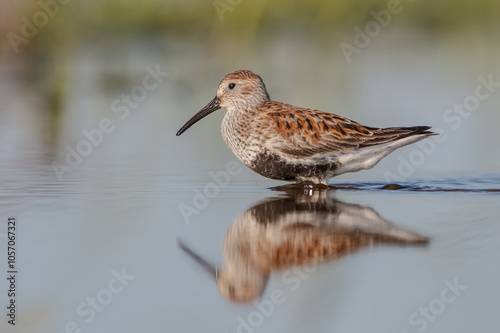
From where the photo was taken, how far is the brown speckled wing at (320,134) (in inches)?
394

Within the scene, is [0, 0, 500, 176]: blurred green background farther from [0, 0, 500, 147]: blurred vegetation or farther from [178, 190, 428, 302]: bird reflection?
[178, 190, 428, 302]: bird reflection

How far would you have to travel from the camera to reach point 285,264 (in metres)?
6.34

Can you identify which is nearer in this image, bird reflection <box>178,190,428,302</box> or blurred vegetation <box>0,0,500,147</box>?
bird reflection <box>178,190,428,302</box>

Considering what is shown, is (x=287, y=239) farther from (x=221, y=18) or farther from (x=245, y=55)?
(x=221, y=18)

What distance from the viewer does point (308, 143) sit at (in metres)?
10.1

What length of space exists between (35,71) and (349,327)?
13757 mm

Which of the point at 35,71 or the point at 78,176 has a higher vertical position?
the point at 35,71

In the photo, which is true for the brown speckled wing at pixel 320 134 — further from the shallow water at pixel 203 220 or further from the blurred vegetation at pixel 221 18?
the blurred vegetation at pixel 221 18

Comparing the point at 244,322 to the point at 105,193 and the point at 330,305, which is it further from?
the point at 105,193

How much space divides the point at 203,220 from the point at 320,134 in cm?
277

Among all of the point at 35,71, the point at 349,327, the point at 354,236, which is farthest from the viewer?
the point at 35,71

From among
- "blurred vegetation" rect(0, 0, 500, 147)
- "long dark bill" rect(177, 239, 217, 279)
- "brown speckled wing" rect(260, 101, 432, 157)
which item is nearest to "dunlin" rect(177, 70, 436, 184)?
"brown speckled wing" rect(260, 101, 432, 157)

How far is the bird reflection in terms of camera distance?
244 inches

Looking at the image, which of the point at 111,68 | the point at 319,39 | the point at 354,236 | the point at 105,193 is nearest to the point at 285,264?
the point at 354,236
